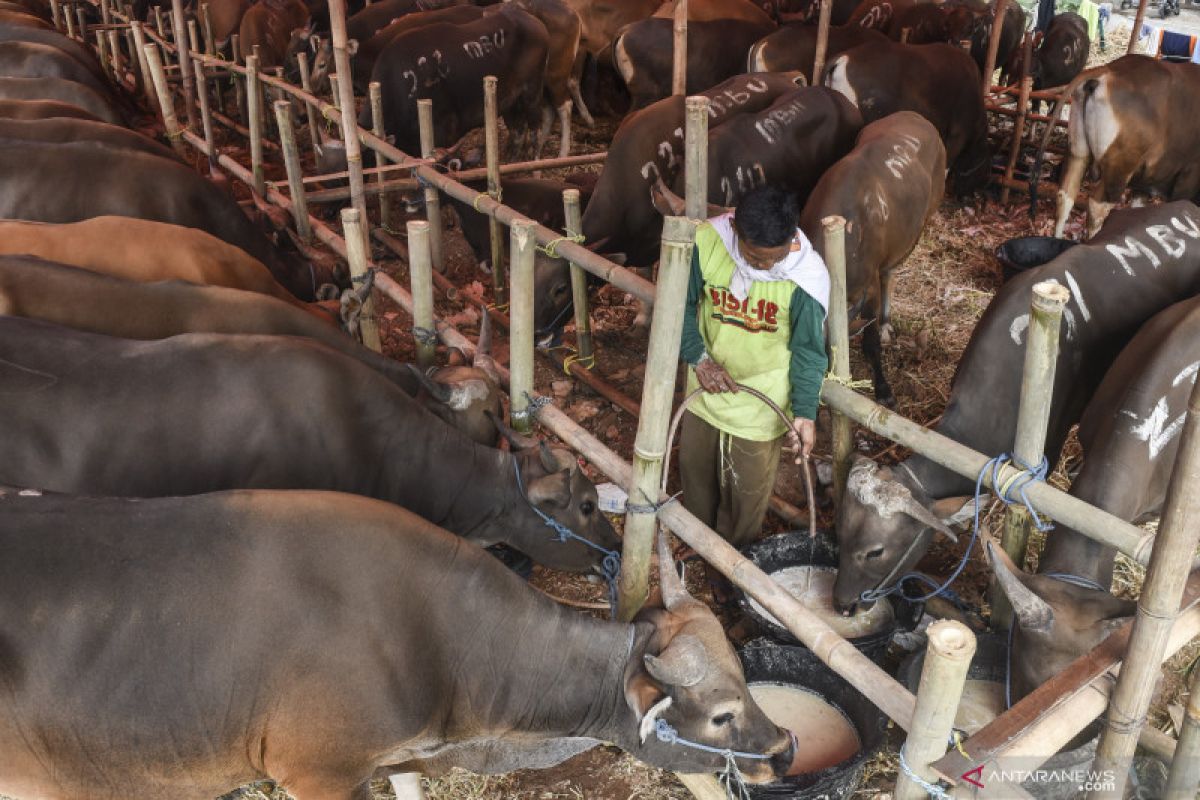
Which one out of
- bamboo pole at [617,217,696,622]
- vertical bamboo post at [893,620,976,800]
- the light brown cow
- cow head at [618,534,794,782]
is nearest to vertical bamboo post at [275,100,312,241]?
the light brown cow

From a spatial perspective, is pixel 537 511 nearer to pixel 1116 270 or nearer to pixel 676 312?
pixel 676 312

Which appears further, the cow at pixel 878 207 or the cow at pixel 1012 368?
the cow at pixel 878 207

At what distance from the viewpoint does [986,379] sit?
5.36 metres

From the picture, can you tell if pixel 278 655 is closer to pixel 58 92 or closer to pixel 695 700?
pixel 695 700

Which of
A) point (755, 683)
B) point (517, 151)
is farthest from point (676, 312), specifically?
point (517, 151)

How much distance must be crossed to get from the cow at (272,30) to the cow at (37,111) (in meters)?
6.35

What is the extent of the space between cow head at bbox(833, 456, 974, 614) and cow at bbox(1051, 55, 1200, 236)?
597 cm

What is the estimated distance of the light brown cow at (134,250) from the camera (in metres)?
6.11

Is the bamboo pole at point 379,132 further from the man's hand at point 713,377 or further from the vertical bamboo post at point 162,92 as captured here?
the man's hand at point 713,377

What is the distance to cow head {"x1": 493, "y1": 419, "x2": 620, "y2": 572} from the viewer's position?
15.9 feet

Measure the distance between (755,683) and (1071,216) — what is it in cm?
897

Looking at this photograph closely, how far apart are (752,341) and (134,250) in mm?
4250

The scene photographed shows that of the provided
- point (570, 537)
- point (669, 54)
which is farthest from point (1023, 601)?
point (669, 54)

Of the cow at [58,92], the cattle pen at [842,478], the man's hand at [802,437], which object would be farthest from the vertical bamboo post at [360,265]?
the cow at [58,92]
